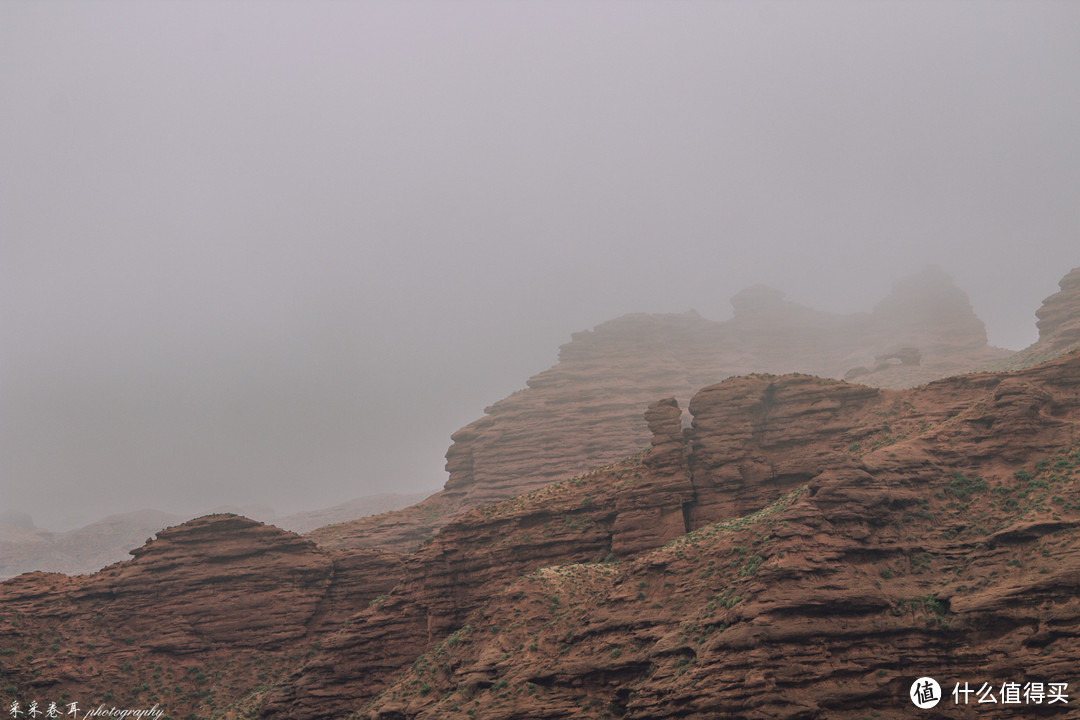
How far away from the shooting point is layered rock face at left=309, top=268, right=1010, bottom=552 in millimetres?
119250

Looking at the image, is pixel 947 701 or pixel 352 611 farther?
pixel 352 611

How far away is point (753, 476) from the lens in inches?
2296

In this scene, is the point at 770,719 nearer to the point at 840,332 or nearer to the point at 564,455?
the point at 564,455

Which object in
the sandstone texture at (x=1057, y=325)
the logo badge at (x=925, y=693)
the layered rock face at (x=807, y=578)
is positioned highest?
the sandstone texture at (x=1057, y=325)

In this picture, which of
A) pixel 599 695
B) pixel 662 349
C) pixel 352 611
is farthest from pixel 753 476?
pixel 662 349

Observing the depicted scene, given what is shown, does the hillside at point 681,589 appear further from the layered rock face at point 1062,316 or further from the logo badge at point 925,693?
the layered rock face at point 1062,316

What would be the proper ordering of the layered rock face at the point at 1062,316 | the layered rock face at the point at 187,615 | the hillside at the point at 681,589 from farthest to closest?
the layered rock face at the point at 1062,316 < the layered rock face at the point at 187,615 < the hillside at the point at 681,589

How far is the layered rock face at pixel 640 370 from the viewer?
11925 cm

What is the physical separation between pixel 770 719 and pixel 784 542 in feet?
33.0

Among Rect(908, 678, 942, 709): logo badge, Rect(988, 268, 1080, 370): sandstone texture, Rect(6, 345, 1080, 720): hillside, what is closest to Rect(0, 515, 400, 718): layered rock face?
Rect(6, 345, 1080, 720): hillside

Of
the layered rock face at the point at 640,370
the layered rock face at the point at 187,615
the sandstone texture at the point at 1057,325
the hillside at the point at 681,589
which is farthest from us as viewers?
the layered rock face at the point at 640,370

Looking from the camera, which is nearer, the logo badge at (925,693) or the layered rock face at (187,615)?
the logo badge at (925,693)

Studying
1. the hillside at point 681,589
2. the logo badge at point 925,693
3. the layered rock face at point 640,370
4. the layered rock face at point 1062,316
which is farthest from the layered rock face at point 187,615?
the layered rock face at point 1062,316

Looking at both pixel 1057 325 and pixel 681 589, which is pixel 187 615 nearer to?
pixel 681 589
